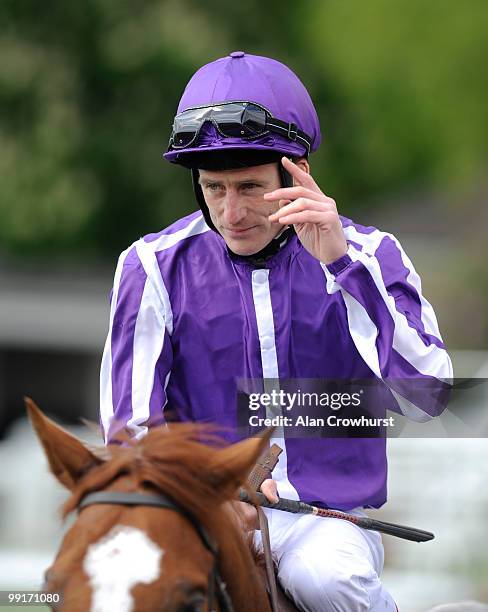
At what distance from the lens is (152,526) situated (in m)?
2.43

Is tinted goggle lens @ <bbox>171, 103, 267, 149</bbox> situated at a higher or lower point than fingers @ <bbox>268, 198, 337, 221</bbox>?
higher

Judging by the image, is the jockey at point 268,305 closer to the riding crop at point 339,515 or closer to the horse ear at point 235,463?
the riding crop at point 339,515

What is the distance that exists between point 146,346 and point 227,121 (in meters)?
0.67

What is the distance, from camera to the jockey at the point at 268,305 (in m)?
3.25

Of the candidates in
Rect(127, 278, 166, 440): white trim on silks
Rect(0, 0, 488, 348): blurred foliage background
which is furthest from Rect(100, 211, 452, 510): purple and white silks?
Rect(0, 0, 488, 348): blurred foliage background

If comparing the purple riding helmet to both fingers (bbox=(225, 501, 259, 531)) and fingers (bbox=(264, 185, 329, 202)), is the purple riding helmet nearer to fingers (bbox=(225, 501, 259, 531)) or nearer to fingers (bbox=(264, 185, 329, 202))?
fingers (bbox=(264, 185, 329, 202))

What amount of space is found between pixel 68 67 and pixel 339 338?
1728cm

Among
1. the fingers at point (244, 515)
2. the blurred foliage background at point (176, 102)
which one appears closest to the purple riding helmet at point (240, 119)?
the fingers at point (244, 515)

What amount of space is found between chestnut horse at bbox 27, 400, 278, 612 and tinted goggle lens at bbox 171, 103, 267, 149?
97 cm

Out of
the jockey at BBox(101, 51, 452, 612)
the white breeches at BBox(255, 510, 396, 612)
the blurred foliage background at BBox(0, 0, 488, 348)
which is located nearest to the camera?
the white breeches at BBox(255, 510, 396, 612)

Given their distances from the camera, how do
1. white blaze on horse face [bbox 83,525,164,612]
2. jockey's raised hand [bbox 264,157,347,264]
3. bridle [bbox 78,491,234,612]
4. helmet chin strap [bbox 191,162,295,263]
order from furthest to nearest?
helmet chin strap [bbox 191,162,295,263], jockey's raised hand [bbox 264,157,347,264], bridle [bbox 78,491,234,612], white blaze on horse face [bbox 83,525,164,612]

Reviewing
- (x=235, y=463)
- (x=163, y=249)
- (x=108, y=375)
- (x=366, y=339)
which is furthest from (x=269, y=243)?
(x=235, y=463)

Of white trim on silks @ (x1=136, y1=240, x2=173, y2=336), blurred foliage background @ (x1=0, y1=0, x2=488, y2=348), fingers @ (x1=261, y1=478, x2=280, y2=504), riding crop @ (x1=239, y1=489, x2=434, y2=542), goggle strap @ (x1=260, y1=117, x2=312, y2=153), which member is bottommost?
riding crop @ (x1=239, y1=489, x2=434, y2=542)

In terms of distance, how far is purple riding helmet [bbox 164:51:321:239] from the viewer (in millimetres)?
3289
